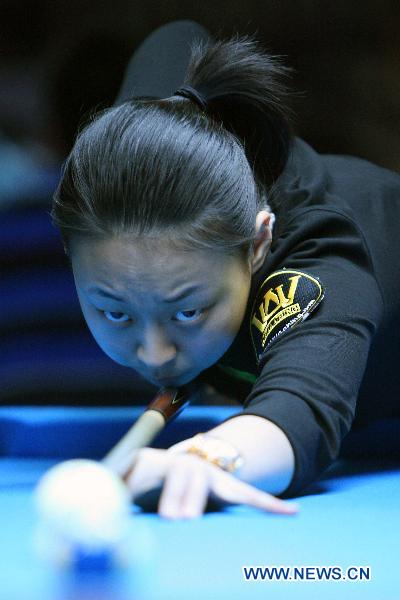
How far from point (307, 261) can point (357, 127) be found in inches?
79.5

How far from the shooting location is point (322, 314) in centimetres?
132

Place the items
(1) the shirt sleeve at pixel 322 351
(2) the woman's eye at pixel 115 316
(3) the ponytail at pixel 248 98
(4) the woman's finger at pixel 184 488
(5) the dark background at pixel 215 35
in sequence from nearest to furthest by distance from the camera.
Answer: (4) the woman's finger at pixel 184 488 < (1) the shirt sleeve at pixel 322 351 < (2) the woman's eye at pixel 115 316 < (3) the ponytail at pixel 248 98 < (5) the dark background at pixel 215 35

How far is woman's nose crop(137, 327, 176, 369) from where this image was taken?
1.27 m

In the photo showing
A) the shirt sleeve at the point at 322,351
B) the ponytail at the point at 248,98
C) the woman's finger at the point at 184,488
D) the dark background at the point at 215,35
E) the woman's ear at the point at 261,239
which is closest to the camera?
the woman's finger at the point at 184,488

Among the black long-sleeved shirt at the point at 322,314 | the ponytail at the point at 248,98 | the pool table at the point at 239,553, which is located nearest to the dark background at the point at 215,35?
the black long-sleeved shirt at the point at 322,314

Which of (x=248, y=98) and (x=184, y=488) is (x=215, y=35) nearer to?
(x=248, y=98)

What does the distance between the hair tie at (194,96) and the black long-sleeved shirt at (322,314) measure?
0.19m

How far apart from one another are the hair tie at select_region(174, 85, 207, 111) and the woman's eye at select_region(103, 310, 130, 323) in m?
0.40

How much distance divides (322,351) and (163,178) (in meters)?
0.31

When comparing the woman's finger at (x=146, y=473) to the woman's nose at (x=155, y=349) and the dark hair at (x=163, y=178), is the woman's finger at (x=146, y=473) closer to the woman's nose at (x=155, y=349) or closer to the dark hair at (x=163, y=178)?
the woman's nose at (x=155, y=349)

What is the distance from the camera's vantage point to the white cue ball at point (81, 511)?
0.89m

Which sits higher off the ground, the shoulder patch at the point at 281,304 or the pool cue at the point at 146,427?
the shoulder patch at the point at 281,304

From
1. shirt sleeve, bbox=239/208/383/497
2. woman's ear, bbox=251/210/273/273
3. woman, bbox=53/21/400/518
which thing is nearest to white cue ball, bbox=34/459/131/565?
woman, bbox=53/21/400/518

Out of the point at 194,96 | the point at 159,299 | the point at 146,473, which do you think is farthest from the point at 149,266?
the point at 194,96
